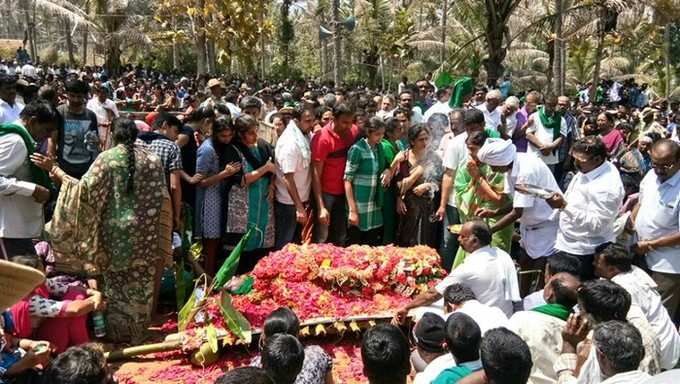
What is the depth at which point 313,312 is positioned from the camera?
4.85 m

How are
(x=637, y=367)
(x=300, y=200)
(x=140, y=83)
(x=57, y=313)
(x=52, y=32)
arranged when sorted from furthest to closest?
(x=52, y=32) → (x=140, y=83) → (x=300, y=200) → (x=57, y=313) → (x=637, y=367)

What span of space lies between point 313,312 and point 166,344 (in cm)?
112

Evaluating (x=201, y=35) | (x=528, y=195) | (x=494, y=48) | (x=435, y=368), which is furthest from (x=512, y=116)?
(x=201, y=35)

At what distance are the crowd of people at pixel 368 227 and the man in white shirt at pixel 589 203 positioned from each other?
0.01m

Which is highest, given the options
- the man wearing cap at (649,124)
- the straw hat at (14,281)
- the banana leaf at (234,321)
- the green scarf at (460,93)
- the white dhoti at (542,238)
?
the green scarf at (460,93)

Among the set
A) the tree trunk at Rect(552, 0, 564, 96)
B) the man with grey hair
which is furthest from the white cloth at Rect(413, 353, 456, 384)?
the tree trunk at Rect(552, 0, 564, 96)

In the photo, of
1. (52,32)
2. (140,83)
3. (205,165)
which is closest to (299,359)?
(205,165)

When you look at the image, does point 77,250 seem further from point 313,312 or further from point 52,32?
point 52,32

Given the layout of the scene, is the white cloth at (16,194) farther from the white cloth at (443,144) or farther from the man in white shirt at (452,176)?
the white cloth at (443,144)

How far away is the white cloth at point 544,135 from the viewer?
8.55 m

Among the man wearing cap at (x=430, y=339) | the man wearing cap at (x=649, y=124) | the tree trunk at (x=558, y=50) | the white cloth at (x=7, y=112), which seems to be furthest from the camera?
the tree trunk at (x=558, y=50)

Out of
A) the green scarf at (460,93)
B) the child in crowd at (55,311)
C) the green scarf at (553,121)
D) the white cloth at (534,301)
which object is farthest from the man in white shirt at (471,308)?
the green scarf at (553,121)

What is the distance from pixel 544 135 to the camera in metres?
8.55

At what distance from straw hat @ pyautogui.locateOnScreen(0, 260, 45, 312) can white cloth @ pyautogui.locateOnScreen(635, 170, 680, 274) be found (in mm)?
4376
